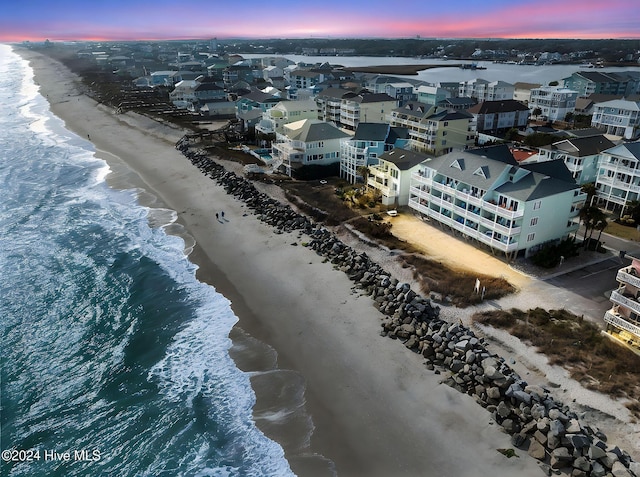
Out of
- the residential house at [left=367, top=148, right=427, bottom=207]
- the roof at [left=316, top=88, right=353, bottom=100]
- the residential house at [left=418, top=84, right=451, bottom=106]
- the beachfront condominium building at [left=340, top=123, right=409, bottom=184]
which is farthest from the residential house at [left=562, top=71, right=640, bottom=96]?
the residential house at [left=367, top=148, right=427, bottom=207]

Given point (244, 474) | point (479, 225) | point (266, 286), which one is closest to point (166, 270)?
point (266, 286)

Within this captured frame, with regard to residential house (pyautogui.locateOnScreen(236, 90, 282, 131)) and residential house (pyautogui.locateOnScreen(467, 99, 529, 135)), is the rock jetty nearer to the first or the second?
residential house (pyautogui.locateOnScreen(236, 90, 282, 131))

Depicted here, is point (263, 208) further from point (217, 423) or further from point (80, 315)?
point (217, 423)

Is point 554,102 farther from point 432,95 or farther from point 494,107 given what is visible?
point 432,95

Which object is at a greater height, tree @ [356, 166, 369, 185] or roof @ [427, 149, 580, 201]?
roof @ [427, 149, 580, 201]

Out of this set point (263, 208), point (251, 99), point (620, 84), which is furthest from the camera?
point (620, 84)

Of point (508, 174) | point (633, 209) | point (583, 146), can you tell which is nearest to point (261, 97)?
point (583, 146)
